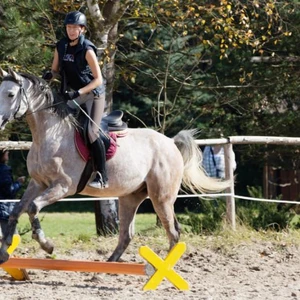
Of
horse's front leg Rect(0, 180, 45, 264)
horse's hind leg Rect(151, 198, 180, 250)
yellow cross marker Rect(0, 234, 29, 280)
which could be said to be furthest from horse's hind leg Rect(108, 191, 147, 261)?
horse's front leg Rect(0, 180, 45, 264)

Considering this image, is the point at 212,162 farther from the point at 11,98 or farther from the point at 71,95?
the point at 11,98

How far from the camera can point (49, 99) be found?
8.23 meters

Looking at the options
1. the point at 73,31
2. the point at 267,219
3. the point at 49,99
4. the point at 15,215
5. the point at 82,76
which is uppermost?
the point at 73,31

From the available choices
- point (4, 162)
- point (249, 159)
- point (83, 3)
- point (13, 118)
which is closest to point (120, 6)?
point (83, 3)

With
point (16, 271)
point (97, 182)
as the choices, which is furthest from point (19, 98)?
point (16, 271)

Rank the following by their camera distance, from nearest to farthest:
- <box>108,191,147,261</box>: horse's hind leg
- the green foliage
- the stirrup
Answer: the stirrup < <box>108,191,147,261</box>: horse's hind leg < the green foliage

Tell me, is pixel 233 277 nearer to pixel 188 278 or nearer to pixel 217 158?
pixel 188 278

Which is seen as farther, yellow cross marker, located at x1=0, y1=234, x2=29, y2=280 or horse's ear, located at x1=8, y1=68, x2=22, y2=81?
yellow cross marker, located at x1=0, y1=234, x2=29, y2=280

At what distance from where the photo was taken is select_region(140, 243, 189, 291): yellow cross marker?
7.91 m

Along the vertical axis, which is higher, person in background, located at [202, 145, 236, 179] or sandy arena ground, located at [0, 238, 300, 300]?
person in background, located at [202, 145, 236, 179]

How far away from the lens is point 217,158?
13.9 m

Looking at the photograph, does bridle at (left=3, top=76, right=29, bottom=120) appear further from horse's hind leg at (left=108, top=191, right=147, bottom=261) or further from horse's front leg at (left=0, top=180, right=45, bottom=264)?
horse's hind leg at (left=108, top=191, right=147, bottom=261)

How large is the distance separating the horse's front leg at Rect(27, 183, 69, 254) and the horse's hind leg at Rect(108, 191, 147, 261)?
121 centimetres

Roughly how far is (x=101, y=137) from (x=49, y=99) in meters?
0.64
